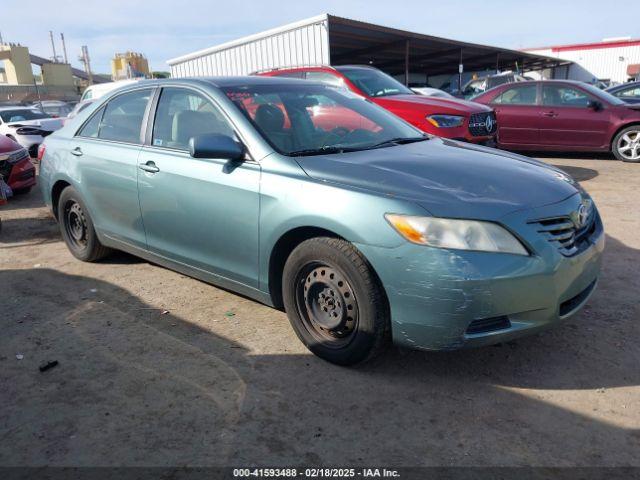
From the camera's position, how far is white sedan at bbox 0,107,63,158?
41.0 feet

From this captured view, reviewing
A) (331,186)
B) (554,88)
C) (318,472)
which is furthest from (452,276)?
(554,88)

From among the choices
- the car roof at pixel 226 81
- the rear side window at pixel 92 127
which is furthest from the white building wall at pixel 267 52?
the car roof at pixel 226 81

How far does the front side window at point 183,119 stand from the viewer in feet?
12.0

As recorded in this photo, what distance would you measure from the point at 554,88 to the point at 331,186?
859cm

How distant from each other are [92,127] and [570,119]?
8.24 m

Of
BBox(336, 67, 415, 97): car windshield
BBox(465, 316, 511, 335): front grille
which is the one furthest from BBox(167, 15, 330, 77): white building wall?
BBox(465, 316, 511, 335): front grille

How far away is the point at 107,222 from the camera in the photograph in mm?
4555

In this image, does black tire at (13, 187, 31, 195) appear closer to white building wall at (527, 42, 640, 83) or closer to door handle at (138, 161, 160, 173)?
door handle at (138, 161, 160, 173)

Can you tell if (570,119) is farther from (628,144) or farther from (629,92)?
(629,92)

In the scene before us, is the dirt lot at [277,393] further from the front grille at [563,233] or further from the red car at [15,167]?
the red car at [15,167]

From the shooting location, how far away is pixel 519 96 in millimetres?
10273

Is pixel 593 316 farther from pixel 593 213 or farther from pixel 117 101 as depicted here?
pixel 117 101

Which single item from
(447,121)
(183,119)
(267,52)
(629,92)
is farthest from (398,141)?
(267,52)

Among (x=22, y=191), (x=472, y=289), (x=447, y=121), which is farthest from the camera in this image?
(x=22, y=191)
